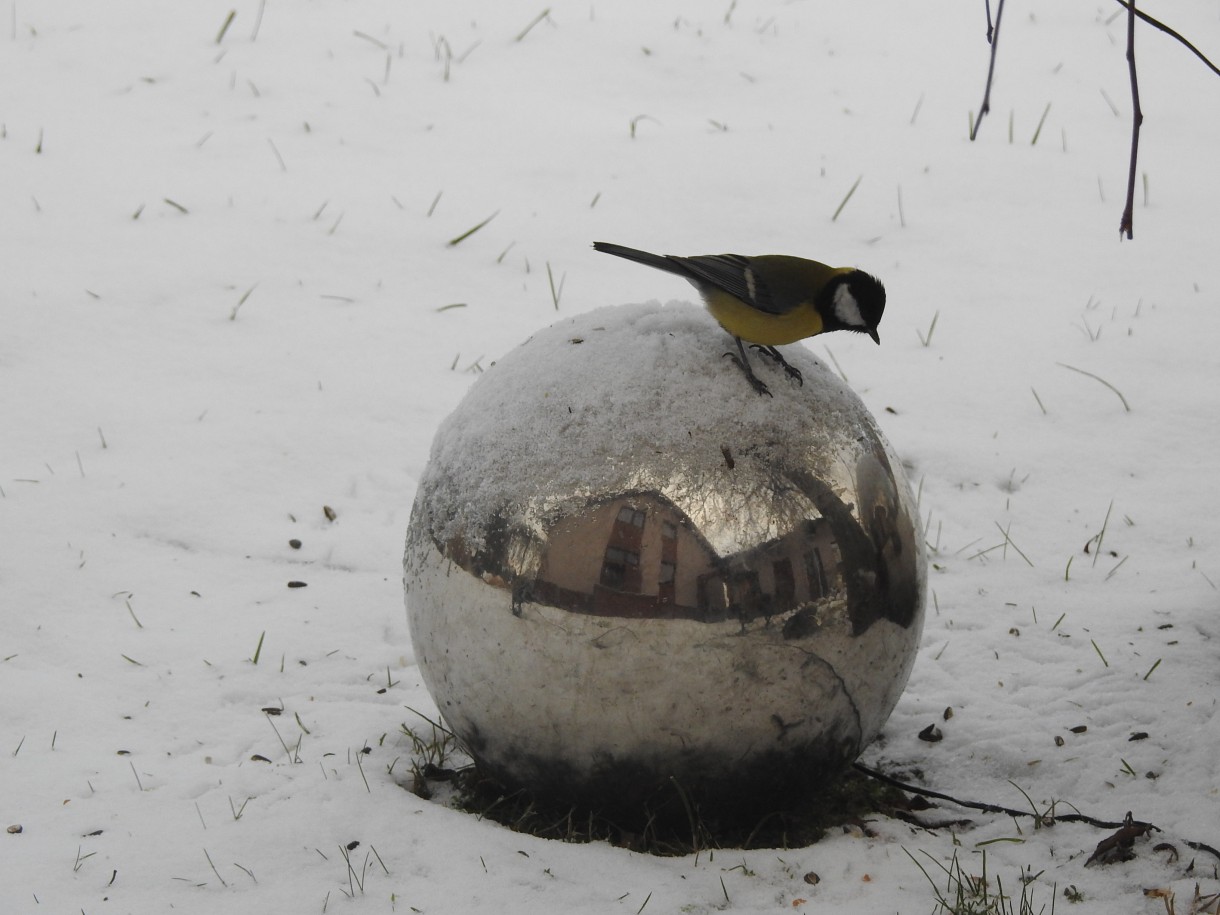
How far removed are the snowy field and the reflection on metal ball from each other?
28cm

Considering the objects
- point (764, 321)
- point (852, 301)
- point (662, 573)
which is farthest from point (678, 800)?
point (852, 301)

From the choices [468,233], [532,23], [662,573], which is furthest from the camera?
[532,23]

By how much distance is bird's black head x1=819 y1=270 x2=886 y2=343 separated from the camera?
9.67 feet

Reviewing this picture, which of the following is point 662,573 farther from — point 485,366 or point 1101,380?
point 1101,380

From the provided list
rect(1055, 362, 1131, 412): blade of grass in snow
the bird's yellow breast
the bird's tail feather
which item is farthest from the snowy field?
the bird's tail feather

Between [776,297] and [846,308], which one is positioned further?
[846,308]

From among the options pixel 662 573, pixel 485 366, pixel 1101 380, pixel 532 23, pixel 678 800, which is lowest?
pixel 485 366

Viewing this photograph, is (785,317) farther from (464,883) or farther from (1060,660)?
(1060,660)

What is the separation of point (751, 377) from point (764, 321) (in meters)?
0.13

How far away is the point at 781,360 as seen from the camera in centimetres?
296

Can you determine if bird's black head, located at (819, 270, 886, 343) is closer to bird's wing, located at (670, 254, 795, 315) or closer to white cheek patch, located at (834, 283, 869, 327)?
white cheek patch, located at (834, 283, 869, 327)

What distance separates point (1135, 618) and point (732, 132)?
415cm

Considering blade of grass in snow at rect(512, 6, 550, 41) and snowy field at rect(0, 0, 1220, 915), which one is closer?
snowy field at rect(0, 0, 1220, 915)

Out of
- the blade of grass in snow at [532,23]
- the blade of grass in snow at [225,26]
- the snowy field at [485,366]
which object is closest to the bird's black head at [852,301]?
the snowy field at [485,366]
